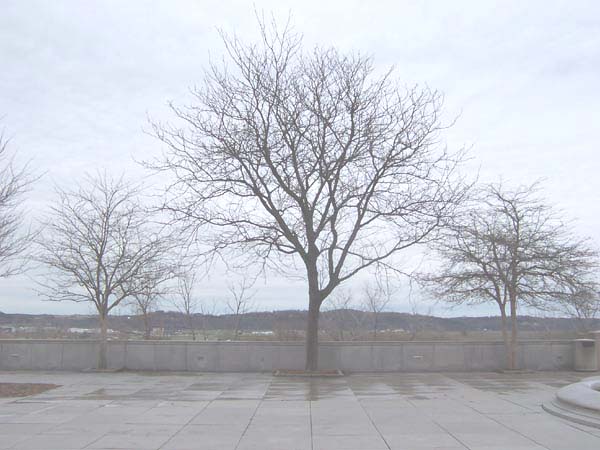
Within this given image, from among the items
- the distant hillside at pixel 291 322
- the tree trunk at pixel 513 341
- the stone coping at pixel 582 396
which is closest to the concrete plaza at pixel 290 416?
the stone coping at pixel 582 396

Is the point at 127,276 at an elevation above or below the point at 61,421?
above

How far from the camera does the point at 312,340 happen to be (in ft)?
65.2

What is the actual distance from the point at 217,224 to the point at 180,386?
5.15 m

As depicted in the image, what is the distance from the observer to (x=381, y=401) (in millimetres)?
13492

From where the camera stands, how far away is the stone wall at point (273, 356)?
832 inches

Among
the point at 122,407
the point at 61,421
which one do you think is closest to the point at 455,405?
the point at 122,407

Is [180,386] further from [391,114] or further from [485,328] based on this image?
[485,328]

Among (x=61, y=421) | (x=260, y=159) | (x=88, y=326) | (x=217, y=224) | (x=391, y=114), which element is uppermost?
(x=391, y=114)

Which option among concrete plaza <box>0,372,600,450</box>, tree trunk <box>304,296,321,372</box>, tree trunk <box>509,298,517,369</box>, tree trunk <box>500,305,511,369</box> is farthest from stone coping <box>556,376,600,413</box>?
tree trunk <box>304,296,321,372</box>

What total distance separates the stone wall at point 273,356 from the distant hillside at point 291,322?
11858 millimetres

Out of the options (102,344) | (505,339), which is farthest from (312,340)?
(102,344)

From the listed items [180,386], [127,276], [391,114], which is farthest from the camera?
[127,276]

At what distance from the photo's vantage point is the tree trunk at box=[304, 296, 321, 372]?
1970 centimetres

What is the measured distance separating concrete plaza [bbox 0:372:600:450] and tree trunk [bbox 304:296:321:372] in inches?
66.5
